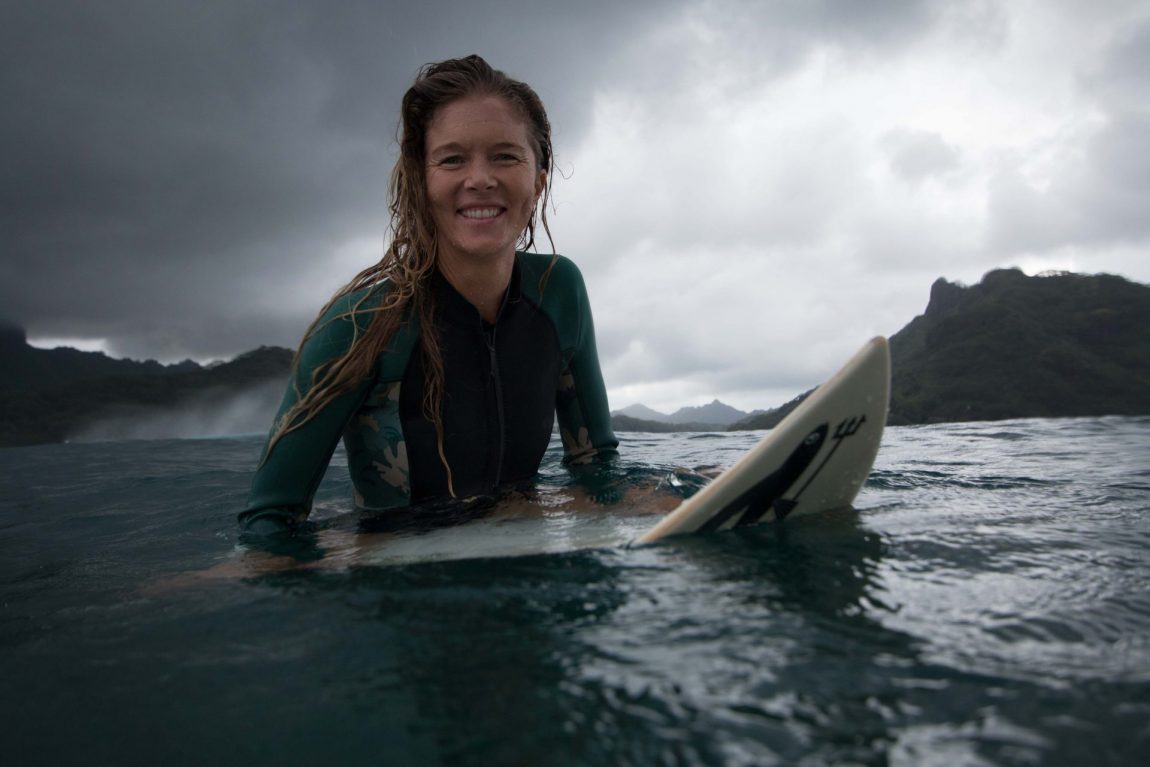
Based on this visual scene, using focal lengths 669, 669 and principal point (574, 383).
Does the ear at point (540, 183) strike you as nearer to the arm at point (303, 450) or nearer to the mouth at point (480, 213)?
the mouth at point (480, 213)

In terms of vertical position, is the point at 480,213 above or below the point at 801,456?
above

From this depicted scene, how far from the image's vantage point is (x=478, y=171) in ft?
10.8

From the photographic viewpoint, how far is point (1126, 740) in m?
1.09

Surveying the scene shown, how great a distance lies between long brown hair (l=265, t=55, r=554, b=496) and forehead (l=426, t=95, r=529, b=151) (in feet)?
0.16

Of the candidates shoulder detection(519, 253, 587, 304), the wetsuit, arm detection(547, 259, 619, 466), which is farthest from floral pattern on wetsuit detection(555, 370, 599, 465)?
shoulder detection(519, 253, 587, 304)

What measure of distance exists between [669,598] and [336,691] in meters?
0.85

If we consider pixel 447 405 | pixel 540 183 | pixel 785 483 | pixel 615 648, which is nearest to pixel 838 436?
pixel 785 483

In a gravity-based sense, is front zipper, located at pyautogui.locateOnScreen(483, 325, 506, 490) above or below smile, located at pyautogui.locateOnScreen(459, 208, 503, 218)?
below

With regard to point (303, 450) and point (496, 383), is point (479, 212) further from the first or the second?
point (303, 450)

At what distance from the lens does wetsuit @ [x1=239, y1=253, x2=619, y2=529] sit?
319cm

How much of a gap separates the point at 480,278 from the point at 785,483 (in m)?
1.86

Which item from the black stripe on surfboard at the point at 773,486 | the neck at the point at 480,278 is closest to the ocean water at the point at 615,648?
the black stripe on surfboard at the point at 773,486

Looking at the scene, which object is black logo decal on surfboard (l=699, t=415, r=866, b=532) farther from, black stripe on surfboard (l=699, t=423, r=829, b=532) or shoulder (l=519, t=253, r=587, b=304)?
shoulder (l=519, t=253, r=587, b=304)

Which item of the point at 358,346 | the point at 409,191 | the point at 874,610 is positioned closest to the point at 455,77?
the point at 409,191
